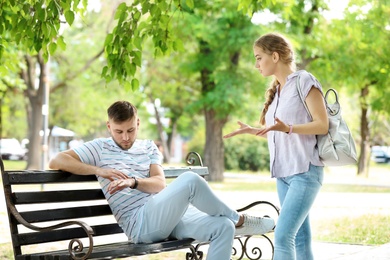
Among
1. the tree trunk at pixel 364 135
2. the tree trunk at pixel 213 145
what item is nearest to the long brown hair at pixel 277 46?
the tree trunk at pixel 213 145

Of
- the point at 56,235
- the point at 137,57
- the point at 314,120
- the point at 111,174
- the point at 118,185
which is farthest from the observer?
the point at 137,57

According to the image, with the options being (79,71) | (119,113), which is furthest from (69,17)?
(79,71)

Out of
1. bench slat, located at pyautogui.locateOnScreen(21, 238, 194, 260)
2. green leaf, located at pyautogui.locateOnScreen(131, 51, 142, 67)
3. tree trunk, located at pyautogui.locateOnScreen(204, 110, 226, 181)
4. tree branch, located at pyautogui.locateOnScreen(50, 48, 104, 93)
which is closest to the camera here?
bench slat, located at pyautogui.locateOnScreen(21, 238, 194, 260)

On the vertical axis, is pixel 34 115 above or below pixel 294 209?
above

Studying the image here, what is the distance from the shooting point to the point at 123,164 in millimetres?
5844

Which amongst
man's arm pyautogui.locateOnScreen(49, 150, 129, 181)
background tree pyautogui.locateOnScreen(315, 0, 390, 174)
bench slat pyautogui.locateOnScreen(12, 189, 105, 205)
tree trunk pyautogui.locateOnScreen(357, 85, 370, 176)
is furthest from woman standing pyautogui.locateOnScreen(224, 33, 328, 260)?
tree trunk pyautogui.locateOnScreen(357, 85, 370, 176)

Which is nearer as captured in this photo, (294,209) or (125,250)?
(294,209)

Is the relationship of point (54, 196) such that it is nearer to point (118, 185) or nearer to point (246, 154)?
point (118, 185)

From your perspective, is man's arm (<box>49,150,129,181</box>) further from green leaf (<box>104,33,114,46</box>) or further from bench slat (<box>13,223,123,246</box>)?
green leaf (<box>104,33,114,46</box>)

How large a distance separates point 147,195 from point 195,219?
404mm

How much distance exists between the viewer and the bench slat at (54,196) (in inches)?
221

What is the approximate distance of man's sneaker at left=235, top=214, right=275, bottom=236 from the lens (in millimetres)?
5730

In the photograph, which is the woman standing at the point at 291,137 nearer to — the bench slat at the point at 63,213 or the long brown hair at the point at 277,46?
the long brown hair at the point at 277,46

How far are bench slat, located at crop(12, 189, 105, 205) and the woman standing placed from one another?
1.48 metres
